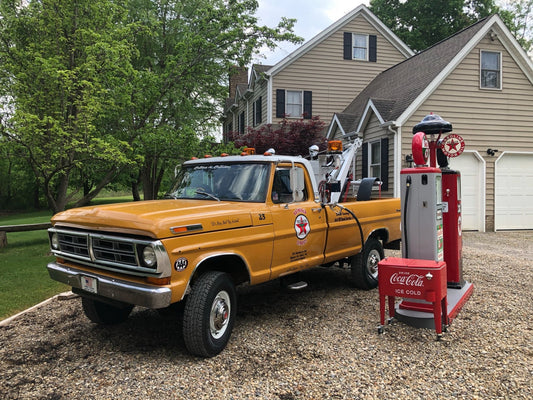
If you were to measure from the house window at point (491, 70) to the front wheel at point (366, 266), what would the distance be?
9.63 metres

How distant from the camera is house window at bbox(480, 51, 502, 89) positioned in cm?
1293

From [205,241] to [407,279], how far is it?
227cm

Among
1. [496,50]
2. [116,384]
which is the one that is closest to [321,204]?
[116,384]

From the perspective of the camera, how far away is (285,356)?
3.90m

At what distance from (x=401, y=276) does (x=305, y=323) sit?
1.30 metres

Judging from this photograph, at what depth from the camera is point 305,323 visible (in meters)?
4.80

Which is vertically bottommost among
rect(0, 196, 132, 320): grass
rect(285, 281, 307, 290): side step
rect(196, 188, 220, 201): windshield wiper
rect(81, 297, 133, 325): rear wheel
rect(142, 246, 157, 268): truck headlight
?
rect(0, 196, 132, 320): grass

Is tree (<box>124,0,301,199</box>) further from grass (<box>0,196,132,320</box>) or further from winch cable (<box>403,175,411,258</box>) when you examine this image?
winch cable (<box>403,175,411,258</box>)

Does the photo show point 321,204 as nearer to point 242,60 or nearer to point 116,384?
point 116,384

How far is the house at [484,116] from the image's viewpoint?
1253 cm

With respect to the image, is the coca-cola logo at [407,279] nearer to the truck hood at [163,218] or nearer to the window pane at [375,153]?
the truck hood at [163,218]

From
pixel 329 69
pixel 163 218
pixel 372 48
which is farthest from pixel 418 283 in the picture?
pixel 372 48

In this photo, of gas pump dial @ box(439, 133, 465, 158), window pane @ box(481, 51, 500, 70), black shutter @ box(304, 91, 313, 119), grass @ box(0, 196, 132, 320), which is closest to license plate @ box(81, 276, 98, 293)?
grass @ box(0, 196, 132, 320)

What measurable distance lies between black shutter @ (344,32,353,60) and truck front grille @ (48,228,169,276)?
16.4m
